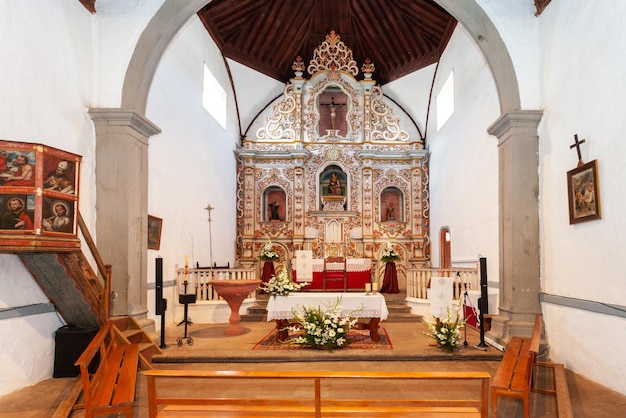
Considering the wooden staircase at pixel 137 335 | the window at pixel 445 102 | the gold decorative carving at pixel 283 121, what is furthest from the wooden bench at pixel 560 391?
the gold decorative carving at pixel 283 121

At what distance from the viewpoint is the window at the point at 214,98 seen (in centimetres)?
1234

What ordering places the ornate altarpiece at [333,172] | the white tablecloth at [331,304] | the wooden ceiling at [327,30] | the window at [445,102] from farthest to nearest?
the ornate altarpiece at [333,172]
the window at [445,102]
the wooden ceiling at [327,30]
the white tablecloth at [331,304]

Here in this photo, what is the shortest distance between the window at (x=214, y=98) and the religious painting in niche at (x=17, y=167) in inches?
298

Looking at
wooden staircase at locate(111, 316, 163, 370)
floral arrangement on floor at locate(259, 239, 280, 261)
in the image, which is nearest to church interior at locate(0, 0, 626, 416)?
wooden staircase at locate(111, 316, 163, 370)

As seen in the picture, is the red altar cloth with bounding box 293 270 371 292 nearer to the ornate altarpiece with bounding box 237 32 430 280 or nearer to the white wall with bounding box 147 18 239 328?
the ornate altarpiece with bounding box 237 32 430 280

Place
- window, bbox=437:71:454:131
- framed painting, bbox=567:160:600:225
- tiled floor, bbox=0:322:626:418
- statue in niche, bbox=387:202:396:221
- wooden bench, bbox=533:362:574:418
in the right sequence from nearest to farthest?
wooden bench, bbox=533:362:574:418, tiled floor, bbox=0:322:626:418, framed painting, bbox=567:160:600:225, window, bbox=437:71:454:131, statue in niche, bbox=387:202:396:221

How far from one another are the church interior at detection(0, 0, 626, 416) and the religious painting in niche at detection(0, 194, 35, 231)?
0.01 metres

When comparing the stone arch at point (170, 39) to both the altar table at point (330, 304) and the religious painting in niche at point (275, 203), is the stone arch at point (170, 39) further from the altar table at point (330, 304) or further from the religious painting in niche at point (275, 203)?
the religious painting in niche at point (275, 203)

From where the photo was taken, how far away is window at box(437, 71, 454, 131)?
12.5m

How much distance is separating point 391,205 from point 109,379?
12043 mm

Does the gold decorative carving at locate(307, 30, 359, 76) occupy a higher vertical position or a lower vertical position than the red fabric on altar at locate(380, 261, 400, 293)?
higher

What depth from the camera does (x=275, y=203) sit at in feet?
50.5

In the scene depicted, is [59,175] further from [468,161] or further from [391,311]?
[468,161]

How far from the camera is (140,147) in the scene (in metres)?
7.18
